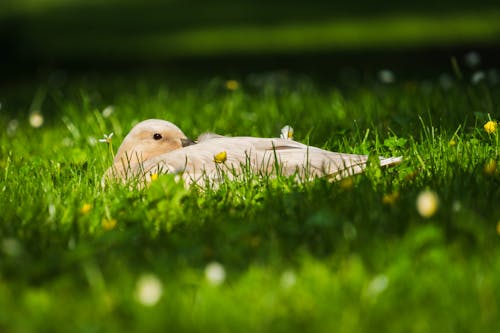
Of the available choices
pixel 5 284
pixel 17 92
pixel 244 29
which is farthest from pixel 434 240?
pixel 244 29

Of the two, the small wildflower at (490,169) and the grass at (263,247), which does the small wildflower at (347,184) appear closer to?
the grass at (263,247)

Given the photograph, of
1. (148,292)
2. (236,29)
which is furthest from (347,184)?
(236,29)

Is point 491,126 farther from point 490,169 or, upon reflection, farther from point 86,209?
point 86,209

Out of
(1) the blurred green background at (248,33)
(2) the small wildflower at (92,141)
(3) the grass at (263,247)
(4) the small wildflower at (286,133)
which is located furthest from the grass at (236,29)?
(3) the grass at (263,247)

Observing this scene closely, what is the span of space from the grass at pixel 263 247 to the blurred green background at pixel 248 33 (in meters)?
7.10

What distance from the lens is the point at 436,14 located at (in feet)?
61.4

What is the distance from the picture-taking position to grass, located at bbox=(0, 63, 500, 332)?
229cm

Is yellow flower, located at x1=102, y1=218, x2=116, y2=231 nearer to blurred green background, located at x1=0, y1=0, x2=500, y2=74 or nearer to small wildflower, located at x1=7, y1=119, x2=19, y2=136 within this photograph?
small wildflower, located at x1=7, y1=119, x2=19, y2=136

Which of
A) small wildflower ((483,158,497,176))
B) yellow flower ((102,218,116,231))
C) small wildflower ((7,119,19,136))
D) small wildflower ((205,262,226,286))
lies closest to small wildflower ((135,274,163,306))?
small wildflower ((205,262,226,286))

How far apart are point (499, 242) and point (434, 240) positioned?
9.2 inches

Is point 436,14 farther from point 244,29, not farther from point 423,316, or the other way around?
point 423,316

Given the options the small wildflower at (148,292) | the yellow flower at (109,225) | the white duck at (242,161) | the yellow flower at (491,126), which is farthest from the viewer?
the yellow flower at (491,126)

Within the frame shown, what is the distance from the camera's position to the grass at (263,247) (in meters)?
2.29

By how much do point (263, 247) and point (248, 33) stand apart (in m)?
Result: 14.4
